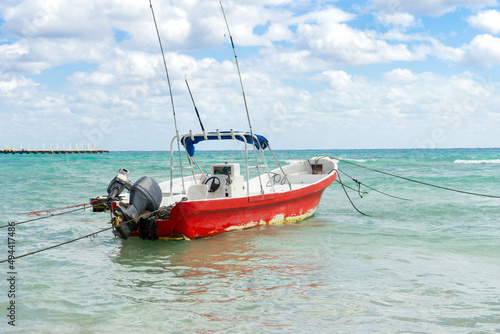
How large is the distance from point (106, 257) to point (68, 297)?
228cm

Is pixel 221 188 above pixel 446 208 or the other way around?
above

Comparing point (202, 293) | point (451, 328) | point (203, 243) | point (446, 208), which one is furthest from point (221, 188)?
point (446, 208)

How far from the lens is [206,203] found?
9.20m

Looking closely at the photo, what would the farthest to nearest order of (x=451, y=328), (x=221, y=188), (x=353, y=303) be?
(x=221, y=188), (x=353, y=303), (x=451, y=328)

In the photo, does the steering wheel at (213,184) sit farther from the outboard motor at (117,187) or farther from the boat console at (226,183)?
the outboard motor at (117,187)

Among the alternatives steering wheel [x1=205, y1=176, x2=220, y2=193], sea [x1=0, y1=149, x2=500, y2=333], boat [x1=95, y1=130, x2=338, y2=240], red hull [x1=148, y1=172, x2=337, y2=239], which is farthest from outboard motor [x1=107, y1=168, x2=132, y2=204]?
steering wheel [x1=205, y1=176, x2=220, y2=193]

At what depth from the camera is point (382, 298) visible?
578 centimetres

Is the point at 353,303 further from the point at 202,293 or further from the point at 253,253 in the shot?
the point at 253,253

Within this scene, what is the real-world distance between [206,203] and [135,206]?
131 centimetres

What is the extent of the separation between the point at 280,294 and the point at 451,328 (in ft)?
6.48

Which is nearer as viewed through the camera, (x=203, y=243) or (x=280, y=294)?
(x=280, y=294)

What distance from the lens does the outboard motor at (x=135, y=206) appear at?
8508 millimetres

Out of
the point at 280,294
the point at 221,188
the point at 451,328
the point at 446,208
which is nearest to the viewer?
the point at 451,328

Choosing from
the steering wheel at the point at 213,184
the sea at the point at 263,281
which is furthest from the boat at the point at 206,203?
the sea at the point at 263,281
